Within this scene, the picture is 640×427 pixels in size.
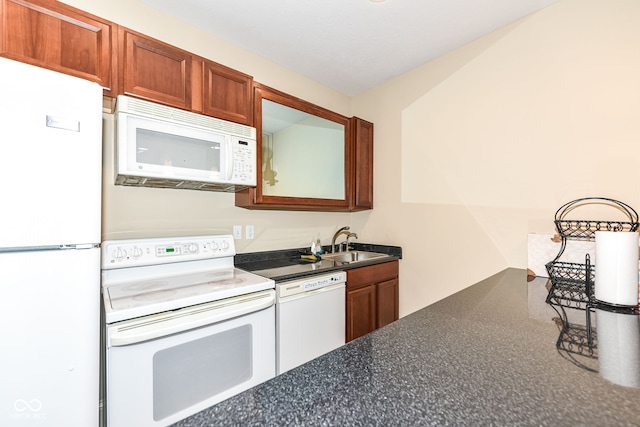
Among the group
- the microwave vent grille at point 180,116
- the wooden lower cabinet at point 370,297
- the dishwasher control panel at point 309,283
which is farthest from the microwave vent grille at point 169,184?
the wooden lower cabinet at point 370,297

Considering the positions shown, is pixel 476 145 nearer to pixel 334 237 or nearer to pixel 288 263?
pixel 334 237

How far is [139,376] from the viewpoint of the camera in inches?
46.4

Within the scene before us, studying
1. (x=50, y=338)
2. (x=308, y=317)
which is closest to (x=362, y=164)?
(x=308, y=317)

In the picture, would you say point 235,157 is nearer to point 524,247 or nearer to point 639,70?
point 524,247

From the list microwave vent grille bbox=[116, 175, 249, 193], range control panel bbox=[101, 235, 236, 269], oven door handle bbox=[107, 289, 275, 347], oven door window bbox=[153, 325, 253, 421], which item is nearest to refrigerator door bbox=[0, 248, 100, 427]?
oven door handle bbox=[107, 289, 275, 347]

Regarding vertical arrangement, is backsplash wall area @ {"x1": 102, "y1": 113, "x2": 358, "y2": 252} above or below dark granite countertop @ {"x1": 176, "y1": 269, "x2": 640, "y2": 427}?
above

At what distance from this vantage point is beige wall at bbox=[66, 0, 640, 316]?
1610mm

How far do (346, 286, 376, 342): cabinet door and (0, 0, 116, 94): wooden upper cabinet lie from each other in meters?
2.05

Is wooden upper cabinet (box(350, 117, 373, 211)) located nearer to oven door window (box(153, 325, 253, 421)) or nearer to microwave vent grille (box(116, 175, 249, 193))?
microwave vent grille (box(116, 175, 249, 193))

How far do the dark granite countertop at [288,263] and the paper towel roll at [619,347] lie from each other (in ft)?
4.61

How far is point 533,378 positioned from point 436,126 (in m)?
2.16

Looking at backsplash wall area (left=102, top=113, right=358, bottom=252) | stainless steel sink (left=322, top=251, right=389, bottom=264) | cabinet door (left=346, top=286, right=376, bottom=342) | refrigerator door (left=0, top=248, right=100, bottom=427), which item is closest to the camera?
refrigerator door (left=0, top=248, right=100, bottom=427)

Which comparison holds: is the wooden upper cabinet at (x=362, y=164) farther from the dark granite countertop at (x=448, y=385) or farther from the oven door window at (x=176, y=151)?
the dark granite countertop at (x=448, y=385)

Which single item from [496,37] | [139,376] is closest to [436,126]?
[496,37]
